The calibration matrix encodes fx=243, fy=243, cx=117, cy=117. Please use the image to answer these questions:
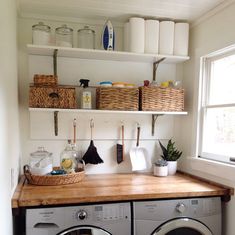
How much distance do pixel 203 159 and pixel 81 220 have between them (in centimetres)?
108

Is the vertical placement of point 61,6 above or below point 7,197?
above

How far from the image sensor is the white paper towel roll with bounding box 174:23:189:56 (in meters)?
2.09

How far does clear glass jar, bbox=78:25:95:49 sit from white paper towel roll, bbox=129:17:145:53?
328 millimetres

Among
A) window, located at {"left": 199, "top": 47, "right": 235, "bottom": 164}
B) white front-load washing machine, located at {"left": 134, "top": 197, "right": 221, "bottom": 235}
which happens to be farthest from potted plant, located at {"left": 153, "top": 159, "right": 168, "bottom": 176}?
white front-load washing machine, located at {"left": 134, "top": 197, "right": 221, "bottom": 235}

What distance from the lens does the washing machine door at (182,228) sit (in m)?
1.63

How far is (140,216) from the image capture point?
5.25 ft

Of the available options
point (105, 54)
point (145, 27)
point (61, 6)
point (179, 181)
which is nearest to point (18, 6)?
point (61, 6)

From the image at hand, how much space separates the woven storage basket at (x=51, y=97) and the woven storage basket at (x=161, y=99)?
0.58 meters

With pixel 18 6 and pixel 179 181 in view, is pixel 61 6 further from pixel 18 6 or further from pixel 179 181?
pixel 179 181

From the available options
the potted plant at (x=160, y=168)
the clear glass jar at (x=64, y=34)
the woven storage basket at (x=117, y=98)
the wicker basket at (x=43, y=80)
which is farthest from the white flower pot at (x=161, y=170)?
the clear glass jar at (x=64, y=34)

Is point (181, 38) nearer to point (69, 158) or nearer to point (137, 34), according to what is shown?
point (137, 34)

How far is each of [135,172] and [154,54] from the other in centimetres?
106

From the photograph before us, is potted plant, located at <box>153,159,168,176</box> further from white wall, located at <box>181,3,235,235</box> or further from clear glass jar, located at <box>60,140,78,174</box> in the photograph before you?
clear glass jar, located at <box>60,140,78,174</box>

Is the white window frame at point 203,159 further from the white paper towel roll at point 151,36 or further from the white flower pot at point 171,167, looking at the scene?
the white paper towel roll at point 151,36
